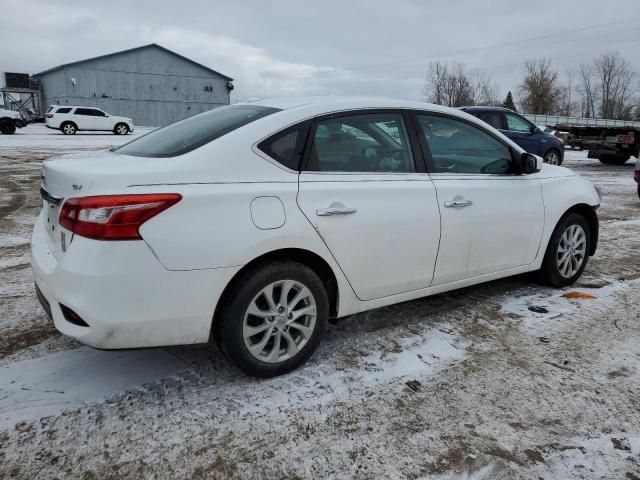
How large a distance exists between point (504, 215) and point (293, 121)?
5.87ft

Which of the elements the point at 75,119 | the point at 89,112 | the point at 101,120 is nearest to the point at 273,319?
the point at 75,119

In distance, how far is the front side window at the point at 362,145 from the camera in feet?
9.69

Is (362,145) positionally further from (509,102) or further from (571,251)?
(509,102)

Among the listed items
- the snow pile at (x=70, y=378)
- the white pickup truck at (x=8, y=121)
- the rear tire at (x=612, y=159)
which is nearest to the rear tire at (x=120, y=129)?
the white pickup truck at (x=8, y=121)

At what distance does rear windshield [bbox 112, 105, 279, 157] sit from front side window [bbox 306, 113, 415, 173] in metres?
0.37

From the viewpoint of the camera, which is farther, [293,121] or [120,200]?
[293,121]

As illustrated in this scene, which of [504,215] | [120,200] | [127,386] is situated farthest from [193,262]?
[504,215]

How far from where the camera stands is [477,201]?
3512 mm

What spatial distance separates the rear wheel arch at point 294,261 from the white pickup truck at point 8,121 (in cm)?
2752

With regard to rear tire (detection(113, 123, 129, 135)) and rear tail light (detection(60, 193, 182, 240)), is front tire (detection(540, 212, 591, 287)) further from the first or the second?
rear tire (detection(113, 123, 129, 135))

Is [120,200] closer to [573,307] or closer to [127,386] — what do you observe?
[127,386]

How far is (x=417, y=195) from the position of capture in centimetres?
321

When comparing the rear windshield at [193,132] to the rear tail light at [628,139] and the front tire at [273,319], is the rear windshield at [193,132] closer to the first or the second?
the front tire at [273,319]

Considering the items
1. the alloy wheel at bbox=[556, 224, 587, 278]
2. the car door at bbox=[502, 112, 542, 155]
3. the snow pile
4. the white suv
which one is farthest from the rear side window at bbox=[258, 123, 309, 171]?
the white suv
